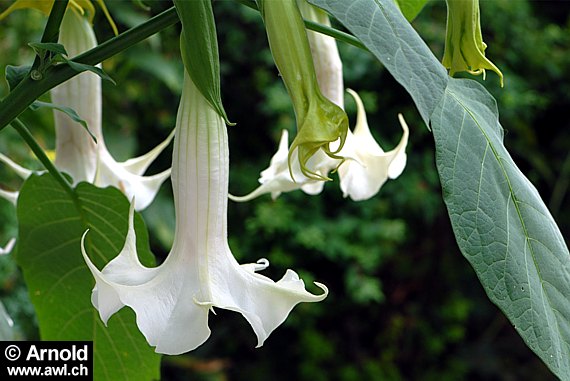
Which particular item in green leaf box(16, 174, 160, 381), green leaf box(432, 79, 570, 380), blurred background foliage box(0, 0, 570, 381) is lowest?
blurred background foliage box(0, 0, 570, 381)

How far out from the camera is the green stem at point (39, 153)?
1.56 ft

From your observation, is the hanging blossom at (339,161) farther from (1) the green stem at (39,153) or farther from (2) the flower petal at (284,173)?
(1) the green stem at (39,153)

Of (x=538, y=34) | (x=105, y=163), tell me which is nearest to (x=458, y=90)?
(x=105, y=163)

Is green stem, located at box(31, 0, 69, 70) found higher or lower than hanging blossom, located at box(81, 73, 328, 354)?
higher

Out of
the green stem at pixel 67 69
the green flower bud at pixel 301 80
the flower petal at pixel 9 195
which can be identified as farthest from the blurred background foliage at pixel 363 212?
the green flower bud at pixel 301 80

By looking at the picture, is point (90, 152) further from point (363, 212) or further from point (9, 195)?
point (363, 212)

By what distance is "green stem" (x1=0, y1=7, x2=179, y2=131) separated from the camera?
40 centimetres

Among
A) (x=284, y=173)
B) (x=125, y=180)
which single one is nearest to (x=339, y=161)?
(x=284, y=173)

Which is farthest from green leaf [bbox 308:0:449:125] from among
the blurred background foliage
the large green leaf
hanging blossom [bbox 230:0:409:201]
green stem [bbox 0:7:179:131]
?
the blurred background foliage

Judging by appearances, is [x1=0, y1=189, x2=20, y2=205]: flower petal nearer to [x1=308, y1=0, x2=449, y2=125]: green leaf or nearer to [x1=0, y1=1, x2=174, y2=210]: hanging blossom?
[x1=0, y1=1, x2=174, y2=210]: hanging blossom

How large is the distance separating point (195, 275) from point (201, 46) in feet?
0.37

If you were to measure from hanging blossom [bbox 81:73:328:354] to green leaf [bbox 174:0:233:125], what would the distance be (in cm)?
2

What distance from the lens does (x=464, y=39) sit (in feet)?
1.28

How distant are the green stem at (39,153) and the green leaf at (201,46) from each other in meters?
0.15
